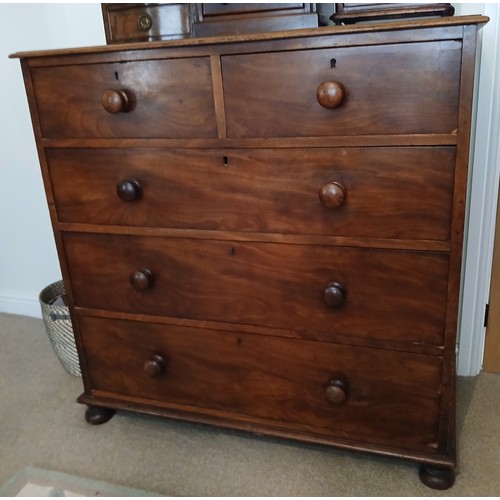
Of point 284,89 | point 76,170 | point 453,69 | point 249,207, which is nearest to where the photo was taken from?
point 453,69

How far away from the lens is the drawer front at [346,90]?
38.9 inches

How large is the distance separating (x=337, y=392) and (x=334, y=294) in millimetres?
255

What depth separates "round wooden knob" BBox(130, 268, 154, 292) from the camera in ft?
4.37

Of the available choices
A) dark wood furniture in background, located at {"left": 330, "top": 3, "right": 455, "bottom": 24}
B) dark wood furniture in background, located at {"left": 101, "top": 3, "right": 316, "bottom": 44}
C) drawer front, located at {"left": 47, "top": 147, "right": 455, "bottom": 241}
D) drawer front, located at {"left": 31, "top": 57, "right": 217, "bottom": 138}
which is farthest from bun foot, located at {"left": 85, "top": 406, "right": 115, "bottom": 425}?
dark wood furniture in background, located at {"left": 330, "top": 3, "right": 455, "bottom": 24}

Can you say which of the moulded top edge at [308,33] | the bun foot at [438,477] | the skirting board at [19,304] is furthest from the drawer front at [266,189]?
the skirting board at [19,304]

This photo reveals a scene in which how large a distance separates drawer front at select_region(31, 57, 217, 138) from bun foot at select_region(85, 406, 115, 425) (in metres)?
0.82

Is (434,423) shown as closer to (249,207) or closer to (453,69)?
(249,207)

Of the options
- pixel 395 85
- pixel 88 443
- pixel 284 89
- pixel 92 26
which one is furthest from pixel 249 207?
pixel 92 26

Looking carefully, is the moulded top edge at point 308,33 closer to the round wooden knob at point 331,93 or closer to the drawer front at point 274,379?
the round wooden knob at point 331,93

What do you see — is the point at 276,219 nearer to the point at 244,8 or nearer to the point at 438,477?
the point at 244,8

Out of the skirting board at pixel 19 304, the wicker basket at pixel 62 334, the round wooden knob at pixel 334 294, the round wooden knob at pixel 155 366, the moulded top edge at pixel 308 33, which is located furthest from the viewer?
the skirting board at pixel 19 304

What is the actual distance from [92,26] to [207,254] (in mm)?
1007

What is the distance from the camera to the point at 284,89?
42.6 inches

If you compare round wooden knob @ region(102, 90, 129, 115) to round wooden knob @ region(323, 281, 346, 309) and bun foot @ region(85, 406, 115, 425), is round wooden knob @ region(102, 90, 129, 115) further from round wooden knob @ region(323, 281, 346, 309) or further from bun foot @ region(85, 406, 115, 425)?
bun foot @ region(85, 406, 115, 425)
